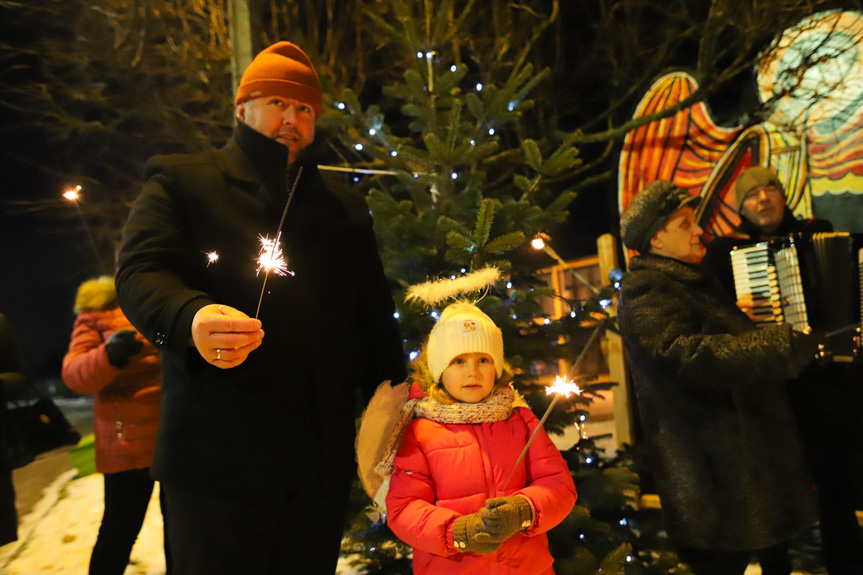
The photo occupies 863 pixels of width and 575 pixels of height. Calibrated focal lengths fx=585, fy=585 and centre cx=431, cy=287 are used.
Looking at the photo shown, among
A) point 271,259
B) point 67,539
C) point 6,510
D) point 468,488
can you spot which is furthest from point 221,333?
point 67,539

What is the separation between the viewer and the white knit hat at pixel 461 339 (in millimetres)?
2002

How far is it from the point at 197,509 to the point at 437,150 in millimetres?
2117

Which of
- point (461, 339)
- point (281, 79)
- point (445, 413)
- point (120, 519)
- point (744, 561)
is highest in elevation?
point (281, 79)

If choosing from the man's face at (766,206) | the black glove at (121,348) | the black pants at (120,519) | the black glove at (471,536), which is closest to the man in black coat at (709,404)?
the man's face at (766,206)

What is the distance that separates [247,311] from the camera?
1633 millimetres

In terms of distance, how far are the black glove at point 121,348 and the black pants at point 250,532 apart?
1589 mm

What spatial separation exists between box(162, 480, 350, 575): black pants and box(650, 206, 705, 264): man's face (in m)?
1.86

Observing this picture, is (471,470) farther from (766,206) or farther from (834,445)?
(766,206)

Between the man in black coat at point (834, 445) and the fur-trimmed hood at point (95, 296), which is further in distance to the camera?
the fur-trimmed hood at point (95, 296)

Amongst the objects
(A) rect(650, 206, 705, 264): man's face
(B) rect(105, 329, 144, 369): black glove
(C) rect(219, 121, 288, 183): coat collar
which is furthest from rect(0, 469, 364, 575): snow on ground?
(C) rect(219, 121, 288, 183): coat collar

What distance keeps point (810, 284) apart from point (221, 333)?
2.83 metres

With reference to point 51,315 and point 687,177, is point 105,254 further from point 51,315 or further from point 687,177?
point 687,177

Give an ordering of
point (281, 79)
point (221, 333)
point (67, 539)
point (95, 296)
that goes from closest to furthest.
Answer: point (221, 333)
point (281, 79)
point (95, 296)
point (67, 539)

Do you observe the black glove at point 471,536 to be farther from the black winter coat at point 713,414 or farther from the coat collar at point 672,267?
the coat collar at point 672,267
